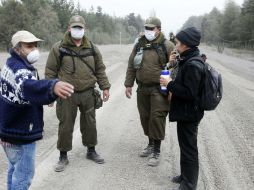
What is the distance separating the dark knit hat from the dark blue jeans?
82.8 inches

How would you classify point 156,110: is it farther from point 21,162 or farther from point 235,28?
point 235,28

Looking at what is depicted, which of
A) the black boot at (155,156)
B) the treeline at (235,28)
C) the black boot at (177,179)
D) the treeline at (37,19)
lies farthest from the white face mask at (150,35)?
the treeline at (235,28)

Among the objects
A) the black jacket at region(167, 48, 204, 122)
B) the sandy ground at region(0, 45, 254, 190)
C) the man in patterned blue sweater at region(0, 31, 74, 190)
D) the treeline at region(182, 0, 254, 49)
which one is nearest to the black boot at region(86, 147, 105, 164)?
the sandy ground at region(0, 45, 254, 190)

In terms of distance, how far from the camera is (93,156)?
6184mm

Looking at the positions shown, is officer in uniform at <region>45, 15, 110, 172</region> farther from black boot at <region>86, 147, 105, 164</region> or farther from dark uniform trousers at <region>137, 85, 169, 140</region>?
dark uniform trousers at <region>137, 85, 169, 140</region>

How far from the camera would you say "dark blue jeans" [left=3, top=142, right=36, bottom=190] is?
3912mm

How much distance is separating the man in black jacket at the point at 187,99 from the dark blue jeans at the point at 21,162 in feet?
5.88

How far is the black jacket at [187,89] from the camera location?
15.0 feet

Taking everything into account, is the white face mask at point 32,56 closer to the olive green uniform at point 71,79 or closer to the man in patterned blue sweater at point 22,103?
the man in patterned blue sweater at point 22,103

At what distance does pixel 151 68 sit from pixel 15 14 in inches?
1396

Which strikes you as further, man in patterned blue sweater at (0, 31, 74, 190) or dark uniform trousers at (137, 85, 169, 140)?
dark uniform trousers at (137, 85, 169, 140)

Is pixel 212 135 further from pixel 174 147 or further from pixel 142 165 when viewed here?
pixel 142 165

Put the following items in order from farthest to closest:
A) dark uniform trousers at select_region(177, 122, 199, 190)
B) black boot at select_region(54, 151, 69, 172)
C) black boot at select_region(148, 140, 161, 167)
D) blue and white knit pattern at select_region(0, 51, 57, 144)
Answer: black boot at select_region(148, 140, 161, 167), black boot at select_region(54, 151, 69, 172), dark uniform trousers at select_region(177, 122, 199, 190), blue and white knit pattern at select_region(0, 51, 57, 144)

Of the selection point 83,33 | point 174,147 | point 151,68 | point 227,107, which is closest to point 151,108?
point 151,68
